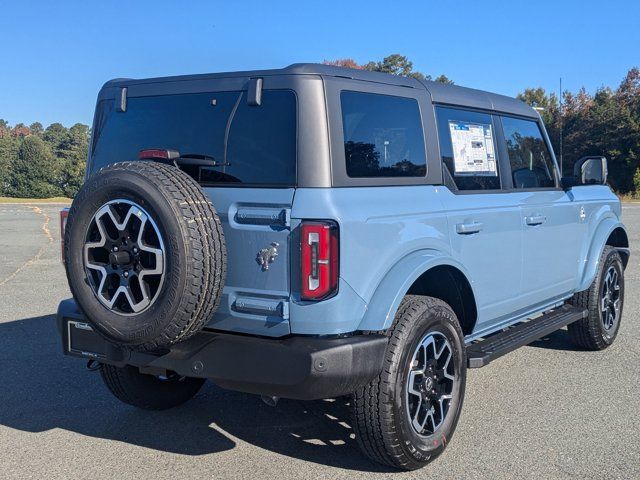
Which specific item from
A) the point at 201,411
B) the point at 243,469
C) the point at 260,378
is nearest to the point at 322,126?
the point at 260,378

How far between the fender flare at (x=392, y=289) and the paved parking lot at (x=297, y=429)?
2.90ft

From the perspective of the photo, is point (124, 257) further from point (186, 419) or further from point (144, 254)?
point (186, 419)

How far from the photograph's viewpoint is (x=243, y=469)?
145 inches

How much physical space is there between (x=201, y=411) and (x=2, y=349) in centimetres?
249

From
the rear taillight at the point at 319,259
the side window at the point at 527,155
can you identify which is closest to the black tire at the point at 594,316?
the side window at the point at 527,155

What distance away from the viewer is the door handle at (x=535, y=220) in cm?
469

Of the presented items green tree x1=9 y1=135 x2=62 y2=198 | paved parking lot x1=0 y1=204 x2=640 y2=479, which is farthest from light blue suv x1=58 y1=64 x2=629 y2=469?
green tree x1=9 y1=135 x2=62 y2=198

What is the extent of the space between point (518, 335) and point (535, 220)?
801 mm

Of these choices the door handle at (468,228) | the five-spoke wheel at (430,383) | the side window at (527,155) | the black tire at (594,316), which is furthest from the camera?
the black tire at (594,316)

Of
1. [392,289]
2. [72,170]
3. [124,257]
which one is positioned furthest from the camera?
[72,170]

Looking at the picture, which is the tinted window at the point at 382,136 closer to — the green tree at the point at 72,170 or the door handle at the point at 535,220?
the door handle at the point at 535,220

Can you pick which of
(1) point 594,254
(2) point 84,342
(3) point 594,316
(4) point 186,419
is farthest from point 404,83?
(3) point 594,316

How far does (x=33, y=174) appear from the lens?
41375 mm

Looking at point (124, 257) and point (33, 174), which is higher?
point (33, 174)
